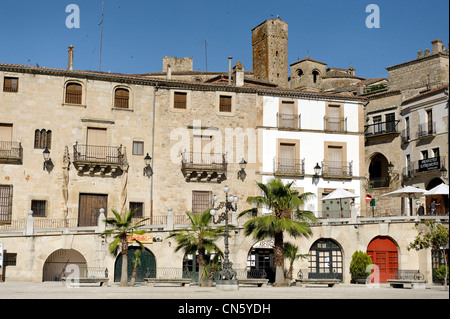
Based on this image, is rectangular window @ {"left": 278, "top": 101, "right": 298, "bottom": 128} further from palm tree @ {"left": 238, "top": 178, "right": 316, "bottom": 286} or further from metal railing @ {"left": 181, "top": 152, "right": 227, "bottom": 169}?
palm tree @ {"left": 238, "top": 178, "right": 316, "bottom": 286}

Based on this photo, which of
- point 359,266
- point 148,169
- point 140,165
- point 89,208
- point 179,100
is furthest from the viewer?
point 179,100

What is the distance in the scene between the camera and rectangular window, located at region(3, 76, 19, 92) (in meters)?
41.8

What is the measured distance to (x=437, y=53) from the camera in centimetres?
5181

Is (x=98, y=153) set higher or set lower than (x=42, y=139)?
lower

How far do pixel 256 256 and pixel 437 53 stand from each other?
73.1ft

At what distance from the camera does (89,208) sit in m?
42.3

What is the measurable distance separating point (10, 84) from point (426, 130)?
90.8 ft

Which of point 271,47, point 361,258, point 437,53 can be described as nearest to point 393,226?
point 361,258

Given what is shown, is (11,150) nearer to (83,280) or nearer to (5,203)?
(5,203)

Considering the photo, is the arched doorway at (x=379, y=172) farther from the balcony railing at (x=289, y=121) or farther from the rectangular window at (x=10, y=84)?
the rectangular window at (x=10, y=84)

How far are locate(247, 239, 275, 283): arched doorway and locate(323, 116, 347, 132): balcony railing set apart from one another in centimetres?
1016

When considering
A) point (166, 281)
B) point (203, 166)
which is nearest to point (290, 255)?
point (166, 281)

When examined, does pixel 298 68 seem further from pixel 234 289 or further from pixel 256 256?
pixel 234 289

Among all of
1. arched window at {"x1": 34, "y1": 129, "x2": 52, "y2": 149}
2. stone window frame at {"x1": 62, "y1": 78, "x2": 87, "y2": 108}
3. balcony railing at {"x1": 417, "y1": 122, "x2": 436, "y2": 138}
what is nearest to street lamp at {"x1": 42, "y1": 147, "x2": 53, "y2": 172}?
arched window at {"x1": 34, "y1": 129, "x2": 52, "y2": 149}
